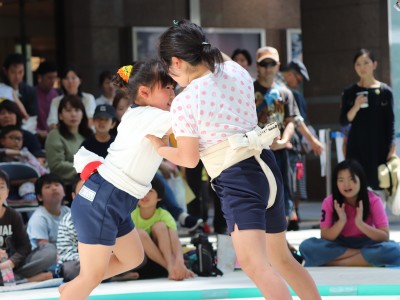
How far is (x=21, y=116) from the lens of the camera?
347 inches

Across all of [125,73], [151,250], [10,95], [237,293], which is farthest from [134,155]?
[10,95]

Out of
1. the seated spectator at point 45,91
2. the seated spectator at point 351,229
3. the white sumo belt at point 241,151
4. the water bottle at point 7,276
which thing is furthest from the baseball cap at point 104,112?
the white sumo belt at point 241,151

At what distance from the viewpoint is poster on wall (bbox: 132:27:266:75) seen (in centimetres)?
1208

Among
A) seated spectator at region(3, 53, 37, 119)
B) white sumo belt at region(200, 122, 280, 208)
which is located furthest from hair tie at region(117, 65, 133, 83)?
seated spectator at region(3, 53, 37, 119)

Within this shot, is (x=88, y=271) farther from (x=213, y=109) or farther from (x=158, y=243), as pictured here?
(x=158, y=243)

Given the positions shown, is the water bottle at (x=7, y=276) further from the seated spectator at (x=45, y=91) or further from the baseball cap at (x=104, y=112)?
A: the seated spectator at (x=45, y=91)

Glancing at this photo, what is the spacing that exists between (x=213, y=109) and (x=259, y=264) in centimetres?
68

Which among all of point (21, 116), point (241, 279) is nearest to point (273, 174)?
point (241, 279)

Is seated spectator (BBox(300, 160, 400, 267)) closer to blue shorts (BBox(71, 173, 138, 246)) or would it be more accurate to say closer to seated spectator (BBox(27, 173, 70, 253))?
seated spectator (BBox(27, 173, 70, 253))

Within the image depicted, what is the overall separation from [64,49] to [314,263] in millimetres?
5703

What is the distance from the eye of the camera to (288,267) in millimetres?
4520

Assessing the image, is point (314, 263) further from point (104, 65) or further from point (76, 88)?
point (104, 65)

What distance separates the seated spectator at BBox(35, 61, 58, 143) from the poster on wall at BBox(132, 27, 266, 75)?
2083 millimetres

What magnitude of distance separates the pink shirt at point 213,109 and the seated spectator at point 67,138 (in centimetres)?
417
